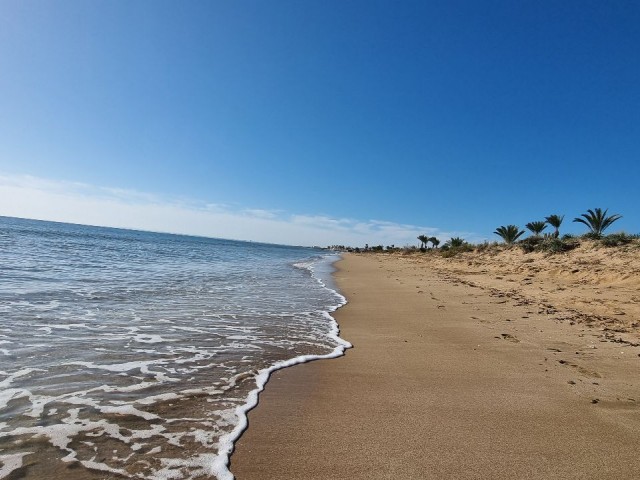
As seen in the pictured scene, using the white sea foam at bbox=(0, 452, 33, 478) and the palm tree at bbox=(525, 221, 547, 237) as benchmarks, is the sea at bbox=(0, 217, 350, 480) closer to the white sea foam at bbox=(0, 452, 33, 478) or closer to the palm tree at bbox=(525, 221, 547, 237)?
the white sea foam at bbox=(0, 452, 33, 478)

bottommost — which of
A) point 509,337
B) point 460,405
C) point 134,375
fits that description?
point 134,375

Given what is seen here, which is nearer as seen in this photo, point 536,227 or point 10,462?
point 10,462

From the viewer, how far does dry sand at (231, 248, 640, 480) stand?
260 centimetres

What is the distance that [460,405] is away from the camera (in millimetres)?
3623

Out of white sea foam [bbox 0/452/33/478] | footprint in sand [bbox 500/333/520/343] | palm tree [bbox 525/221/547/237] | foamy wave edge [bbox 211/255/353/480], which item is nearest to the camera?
white sea foam [bbox 0/452/33/478]

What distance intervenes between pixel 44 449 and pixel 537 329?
754 centimetres

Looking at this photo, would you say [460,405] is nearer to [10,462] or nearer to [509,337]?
[509,337]

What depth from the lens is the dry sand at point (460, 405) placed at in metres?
2.60

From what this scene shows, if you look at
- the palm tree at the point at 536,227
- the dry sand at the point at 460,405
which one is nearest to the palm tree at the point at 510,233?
the palm tree at the point at 536,227

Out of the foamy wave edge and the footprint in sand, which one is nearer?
the foamy wave edge

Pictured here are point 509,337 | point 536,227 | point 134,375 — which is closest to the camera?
point 134,375

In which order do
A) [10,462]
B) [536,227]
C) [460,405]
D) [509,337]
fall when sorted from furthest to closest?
[536,227], [509,337], [460,405], [10,462]

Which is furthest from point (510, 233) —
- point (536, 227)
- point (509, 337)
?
point (509, 337)

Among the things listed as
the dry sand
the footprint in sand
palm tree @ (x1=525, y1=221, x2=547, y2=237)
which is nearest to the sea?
the dry sand
